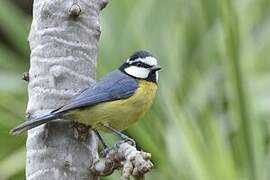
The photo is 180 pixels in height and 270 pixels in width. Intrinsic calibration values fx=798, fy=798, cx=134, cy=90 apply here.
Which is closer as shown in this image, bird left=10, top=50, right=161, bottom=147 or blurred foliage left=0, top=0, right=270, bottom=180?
bird left=10, top=50, right=161, bottom=147

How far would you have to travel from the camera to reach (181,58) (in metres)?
3.74

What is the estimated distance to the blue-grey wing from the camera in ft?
6.59

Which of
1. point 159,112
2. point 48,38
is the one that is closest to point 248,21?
point 159,112

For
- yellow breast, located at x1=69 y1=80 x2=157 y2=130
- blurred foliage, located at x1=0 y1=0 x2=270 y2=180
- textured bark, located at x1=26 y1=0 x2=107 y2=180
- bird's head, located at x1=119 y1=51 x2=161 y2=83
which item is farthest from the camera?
blurred foliage, located at x1=0 y1=0 x2=270 y2=180

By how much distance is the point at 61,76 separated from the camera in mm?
1979

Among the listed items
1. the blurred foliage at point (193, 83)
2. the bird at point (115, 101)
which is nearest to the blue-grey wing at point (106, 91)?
the bird at point (115, 101)

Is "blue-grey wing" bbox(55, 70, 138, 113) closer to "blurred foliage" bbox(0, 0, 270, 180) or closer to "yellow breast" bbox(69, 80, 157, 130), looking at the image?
"yellow breast" bbox(69, 80, 157, 130)

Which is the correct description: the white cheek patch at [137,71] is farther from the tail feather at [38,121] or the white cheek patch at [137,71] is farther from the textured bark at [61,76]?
the tail feather at [38,121]

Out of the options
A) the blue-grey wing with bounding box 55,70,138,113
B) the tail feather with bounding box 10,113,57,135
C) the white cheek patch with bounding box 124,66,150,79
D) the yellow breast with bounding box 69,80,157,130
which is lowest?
the tail feather with bounding box 10,113,57,135

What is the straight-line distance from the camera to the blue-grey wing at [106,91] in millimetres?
2008

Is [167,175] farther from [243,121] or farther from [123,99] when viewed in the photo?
[123,99]

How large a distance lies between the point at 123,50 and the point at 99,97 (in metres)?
1.34

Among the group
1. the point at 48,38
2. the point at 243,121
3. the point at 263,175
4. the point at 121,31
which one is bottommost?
the point at 263,175

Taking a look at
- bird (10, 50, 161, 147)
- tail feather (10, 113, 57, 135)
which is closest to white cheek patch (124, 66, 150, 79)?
bird (10, 50, 161, 147)
